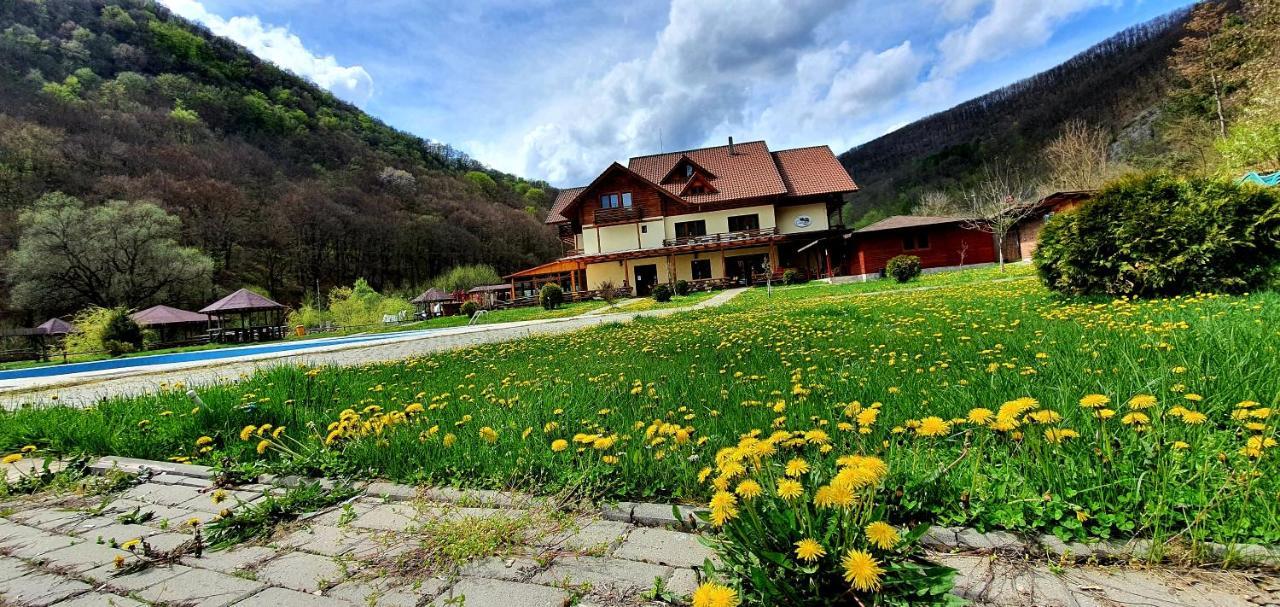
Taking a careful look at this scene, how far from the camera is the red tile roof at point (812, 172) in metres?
33.4

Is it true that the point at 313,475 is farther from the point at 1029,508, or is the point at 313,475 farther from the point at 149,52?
the point at 149,52

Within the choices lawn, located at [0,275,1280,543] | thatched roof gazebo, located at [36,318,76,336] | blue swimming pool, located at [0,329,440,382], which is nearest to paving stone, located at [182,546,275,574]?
lawn, located at [0,275,1280,543]

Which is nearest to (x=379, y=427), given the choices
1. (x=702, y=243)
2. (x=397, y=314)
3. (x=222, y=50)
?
(x=702, y=243)

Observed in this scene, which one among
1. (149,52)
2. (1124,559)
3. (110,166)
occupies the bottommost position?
(1124,559)

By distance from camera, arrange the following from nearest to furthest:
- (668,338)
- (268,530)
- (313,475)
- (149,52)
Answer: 1. (268,530)
2. (313,475)
3. (668,338)
4. (149,52)

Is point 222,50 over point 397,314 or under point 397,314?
over

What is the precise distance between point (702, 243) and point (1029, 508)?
A: 104 ft

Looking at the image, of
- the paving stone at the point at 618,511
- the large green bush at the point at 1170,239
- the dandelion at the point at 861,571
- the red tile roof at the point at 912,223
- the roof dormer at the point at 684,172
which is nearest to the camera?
the dandelion at the point at 861,571

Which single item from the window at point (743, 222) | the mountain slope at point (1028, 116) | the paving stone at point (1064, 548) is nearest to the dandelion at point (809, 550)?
the paving stone at point (1064, 548)

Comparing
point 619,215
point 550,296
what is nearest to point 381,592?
point 550,296

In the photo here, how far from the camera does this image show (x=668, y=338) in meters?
7.27

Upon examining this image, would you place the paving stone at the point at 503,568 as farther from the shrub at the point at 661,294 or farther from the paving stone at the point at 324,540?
the shrub at the point at 661,294

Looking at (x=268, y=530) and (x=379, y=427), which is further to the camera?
(x=379, y=427)

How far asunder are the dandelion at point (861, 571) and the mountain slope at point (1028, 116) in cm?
5569
